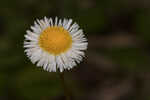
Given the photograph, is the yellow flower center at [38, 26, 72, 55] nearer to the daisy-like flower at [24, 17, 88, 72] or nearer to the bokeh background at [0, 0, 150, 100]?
the daisy-like flower at [24, 17, 88, 72]

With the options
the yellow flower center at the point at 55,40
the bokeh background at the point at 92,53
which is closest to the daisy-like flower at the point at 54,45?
the yellow flower center at the point at 55,40

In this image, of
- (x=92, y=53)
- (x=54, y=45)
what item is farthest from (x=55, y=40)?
(x=92, y=53)

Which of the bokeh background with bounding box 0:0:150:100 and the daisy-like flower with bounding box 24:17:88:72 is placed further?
the bokeh background with bounding box 0:0:150:100

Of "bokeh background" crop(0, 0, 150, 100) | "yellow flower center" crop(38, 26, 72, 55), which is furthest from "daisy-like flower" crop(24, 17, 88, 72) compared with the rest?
"bokeh background" crop(0, 0, 150, 100)

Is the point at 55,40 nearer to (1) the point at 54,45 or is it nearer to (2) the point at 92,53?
(1) the point at 54,45

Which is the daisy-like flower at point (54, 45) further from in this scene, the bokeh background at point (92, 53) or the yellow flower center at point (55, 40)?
the bokeh background at point (92, 53)

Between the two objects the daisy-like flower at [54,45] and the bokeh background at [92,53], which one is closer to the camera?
the daisy-like flower at [54,45]
